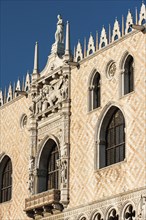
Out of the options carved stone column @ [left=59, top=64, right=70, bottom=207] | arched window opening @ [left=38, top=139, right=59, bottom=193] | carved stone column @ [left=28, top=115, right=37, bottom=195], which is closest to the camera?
carved stone column @ [left=59, top=64, right=70, bottom=207]

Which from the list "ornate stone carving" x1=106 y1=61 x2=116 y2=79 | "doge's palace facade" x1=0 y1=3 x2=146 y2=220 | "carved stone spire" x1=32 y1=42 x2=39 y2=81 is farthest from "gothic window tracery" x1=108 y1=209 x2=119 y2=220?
"carved stone spire" x1=32 y1=42 x2=39 y2=81

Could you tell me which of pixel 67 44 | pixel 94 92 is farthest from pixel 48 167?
pixel 67 44

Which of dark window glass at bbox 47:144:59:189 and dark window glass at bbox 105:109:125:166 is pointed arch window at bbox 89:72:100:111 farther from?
dark window glass at bbox 47:144:59:189

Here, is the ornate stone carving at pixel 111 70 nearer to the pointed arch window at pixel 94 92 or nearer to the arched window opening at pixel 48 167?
the pointed arch window at pixel 94 92

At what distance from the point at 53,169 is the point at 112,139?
12.8 ft

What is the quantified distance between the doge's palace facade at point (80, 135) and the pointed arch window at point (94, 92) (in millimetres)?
33

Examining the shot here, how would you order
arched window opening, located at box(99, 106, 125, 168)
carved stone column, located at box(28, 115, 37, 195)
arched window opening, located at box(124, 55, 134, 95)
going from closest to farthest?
1. arched window opening, located at box(124, 55, 134, 95)
2. arched window opening, located at box(99, 106, 125, 168)
3. carved stone column, located at box(28, 115, 37, 195)

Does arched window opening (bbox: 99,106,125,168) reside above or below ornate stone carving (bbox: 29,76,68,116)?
below

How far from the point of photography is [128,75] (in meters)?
21.1

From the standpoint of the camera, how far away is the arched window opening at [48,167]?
24672mm

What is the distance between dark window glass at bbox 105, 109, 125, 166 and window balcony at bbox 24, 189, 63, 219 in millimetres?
2511

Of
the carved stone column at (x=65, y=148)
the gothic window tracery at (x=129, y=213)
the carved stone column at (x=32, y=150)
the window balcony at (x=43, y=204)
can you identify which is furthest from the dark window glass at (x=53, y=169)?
the gothic window tracery at (x=129, y=213)

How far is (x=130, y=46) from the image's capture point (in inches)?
823

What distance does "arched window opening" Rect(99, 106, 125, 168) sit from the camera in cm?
2111
